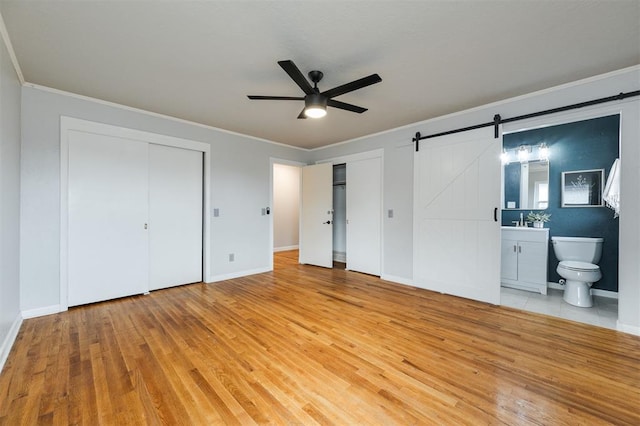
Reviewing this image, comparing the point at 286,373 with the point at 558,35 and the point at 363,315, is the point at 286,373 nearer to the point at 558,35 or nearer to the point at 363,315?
the point at 363,315

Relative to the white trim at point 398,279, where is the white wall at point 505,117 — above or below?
above

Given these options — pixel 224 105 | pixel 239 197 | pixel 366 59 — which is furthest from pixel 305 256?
pixel 366 59

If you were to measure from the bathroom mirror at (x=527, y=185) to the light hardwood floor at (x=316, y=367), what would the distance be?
82.2 inches

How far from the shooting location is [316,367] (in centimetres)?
197

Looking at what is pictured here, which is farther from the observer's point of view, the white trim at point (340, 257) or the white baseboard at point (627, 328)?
the white trim at point (340, 257)

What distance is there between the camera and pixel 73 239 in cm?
309

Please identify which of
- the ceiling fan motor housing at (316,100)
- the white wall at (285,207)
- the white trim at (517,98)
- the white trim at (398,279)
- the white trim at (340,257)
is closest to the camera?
the ceiling fan motor housing at (316,100)

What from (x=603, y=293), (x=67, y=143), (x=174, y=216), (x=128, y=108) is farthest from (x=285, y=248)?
(x=603, y=293)

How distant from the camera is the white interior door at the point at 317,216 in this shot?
526cm

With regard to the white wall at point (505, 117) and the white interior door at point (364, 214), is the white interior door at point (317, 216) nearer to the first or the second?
the white interior door at point (364, 214)

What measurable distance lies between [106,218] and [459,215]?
15.0ft

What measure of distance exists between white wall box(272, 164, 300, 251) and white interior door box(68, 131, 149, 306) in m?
4.07

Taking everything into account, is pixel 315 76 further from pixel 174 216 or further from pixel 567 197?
pixel 567 197

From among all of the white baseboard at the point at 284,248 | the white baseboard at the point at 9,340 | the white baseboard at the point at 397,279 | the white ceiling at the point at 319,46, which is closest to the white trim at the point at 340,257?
the white baseboard at the point at 397,279
